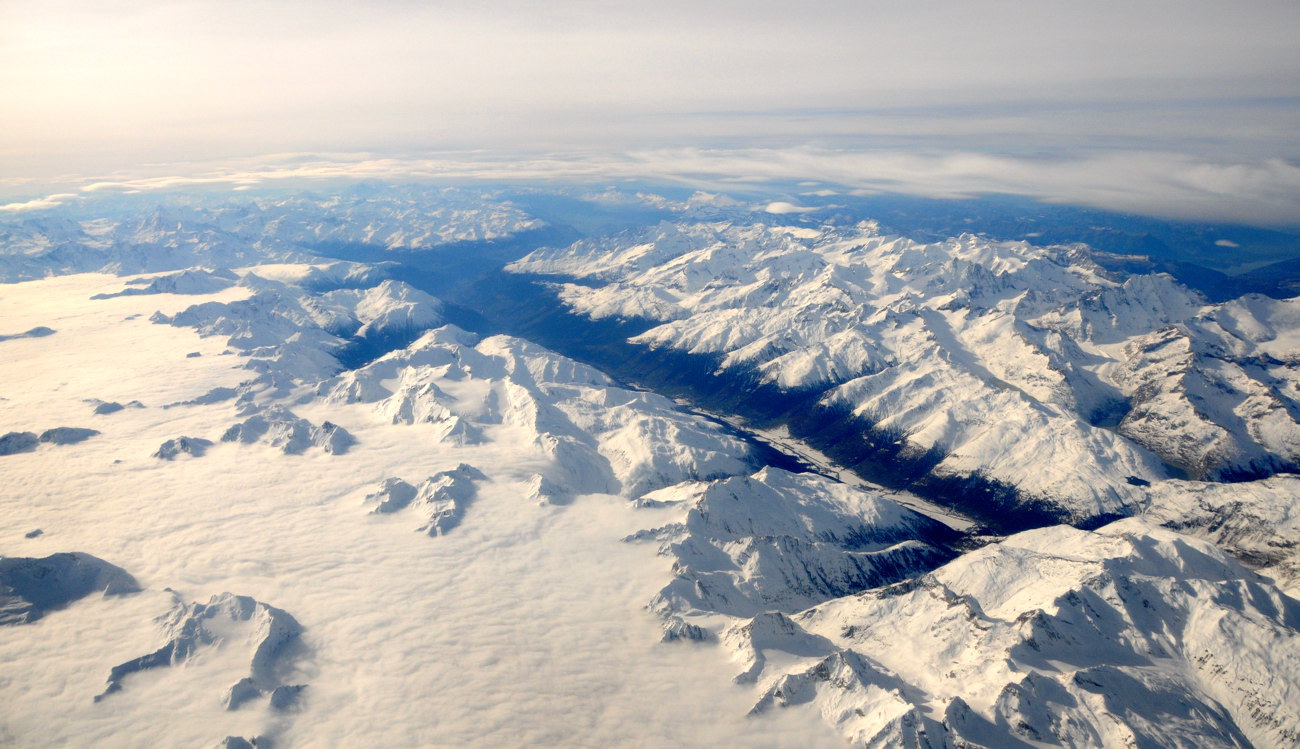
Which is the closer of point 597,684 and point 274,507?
point 597,684

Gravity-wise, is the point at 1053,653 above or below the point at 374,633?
below

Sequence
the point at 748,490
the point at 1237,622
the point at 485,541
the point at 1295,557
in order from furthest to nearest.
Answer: the point at 748,490 → the point at 1295,557 → the point at 485,541 → the point at 1237,622

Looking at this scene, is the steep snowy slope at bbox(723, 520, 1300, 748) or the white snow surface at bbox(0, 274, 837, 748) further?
the steep snowy slope at bbox(723, 520, 1300, 748)

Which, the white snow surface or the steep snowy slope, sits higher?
the white snow surface

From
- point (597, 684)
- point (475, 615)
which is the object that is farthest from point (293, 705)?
point (597, 684)

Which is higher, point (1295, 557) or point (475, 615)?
point (475, 615)

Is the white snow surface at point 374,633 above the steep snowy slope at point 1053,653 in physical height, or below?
above

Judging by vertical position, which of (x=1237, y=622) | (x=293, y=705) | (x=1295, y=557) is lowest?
(x=1295, y=557)

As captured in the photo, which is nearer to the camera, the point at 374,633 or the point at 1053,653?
the point at 1053,653

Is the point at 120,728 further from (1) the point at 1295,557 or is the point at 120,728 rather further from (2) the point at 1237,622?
(1) the point at 1295,557

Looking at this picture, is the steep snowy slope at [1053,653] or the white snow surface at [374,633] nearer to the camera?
the white snow surface at [374,633]

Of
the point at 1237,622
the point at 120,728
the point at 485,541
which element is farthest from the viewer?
the point at 485,541
